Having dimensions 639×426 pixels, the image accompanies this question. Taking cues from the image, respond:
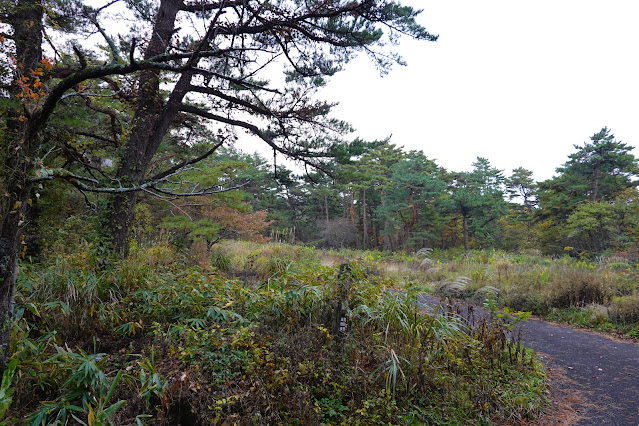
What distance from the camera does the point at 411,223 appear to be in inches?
989

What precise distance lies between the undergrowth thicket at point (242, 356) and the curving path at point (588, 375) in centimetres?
27

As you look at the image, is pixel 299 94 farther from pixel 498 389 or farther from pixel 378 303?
pixel 498 389

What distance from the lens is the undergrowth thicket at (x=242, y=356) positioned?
85.7 inches

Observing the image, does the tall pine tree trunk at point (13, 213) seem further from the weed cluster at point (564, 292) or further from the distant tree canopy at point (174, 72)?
the weed cluster at point (564, 292)

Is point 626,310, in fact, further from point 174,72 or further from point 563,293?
point 174,72

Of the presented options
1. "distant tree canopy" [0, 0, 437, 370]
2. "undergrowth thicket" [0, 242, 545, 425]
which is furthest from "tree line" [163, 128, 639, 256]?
"undergrowth thicket" [0, 242, 545, 425]

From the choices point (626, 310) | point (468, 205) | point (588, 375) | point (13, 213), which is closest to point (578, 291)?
point (626, 310)

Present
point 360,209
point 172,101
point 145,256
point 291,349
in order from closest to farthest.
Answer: point 291,349, point 145,256, point 172,101, point 360,209

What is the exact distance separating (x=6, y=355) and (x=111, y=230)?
294 centimetres

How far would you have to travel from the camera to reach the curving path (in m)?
2.84

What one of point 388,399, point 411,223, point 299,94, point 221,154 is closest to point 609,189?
point 411,223

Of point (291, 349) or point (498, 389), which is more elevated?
point (291, 349)

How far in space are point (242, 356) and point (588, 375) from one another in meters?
4.11

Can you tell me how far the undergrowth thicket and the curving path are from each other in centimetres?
27
